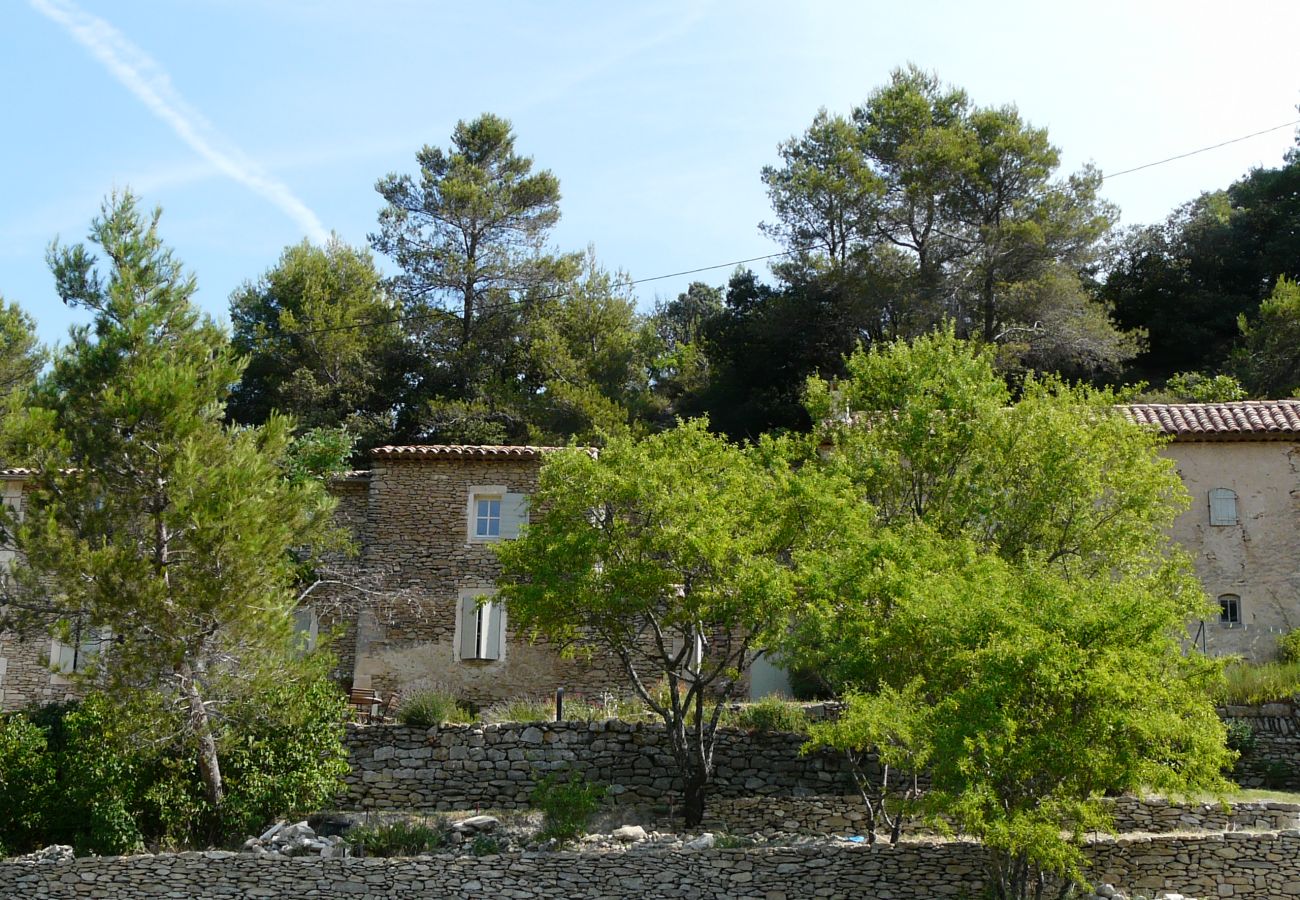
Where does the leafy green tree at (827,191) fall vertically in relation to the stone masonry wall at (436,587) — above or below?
above

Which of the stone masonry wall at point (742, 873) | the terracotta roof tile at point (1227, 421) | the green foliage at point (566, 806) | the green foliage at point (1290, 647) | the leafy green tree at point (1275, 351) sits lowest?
the stone masonry wall at point (742, 873)

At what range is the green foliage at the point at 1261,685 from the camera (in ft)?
70.6

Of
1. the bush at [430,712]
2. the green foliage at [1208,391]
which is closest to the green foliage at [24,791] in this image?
the bush at [430,712]

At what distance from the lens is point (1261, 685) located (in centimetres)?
2178

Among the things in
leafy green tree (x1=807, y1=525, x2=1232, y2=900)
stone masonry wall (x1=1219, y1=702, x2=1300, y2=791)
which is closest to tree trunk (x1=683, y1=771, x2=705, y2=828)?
leafy green tree (x1=807, y1=525, x2=1232, y2=900)

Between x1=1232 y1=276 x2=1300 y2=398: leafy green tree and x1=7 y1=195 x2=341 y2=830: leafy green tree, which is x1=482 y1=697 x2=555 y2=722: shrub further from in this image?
x1=1232 y1=276 x2=1300 y2=398: leafy green tree

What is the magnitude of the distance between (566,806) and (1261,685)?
11.7 metres

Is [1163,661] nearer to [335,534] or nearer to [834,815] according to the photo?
[834,815]

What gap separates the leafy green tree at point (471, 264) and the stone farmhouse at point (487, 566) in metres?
10.9

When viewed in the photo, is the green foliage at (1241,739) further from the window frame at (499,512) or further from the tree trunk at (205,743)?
the tree trunk at (205,743)

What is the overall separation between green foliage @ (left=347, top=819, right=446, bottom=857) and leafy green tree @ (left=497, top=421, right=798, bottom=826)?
3547mm

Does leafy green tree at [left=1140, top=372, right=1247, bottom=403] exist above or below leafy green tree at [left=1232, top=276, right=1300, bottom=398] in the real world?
below

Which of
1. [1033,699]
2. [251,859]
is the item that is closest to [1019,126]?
[1033,699]

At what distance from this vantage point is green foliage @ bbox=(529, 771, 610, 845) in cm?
1883
